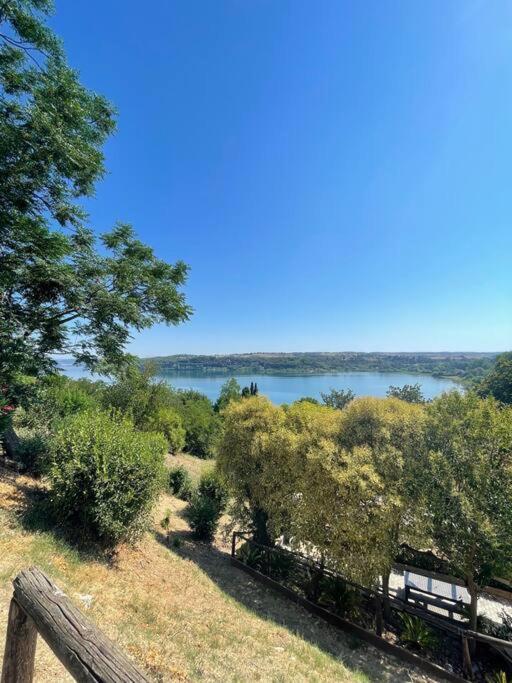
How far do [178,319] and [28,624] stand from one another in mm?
9541

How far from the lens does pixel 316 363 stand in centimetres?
15775

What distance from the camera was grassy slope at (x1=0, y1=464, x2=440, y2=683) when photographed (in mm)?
4356

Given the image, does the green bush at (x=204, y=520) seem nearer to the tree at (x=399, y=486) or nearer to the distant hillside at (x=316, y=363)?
the tree at (x=399, y=486)

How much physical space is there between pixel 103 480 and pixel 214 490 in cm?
792

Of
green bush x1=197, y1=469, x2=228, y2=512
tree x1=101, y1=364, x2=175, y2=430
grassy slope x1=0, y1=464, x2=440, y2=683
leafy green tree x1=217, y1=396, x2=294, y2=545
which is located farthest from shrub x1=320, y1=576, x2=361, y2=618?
tree x1=101, y1=364, x2=175, y2=430

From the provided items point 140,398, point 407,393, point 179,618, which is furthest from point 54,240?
point 407,393

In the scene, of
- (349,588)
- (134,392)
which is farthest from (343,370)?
(349,588)

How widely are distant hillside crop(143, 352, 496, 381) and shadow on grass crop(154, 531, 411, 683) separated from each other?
414 ft

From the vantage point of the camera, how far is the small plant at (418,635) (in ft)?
24.4

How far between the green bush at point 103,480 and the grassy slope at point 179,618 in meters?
0.62

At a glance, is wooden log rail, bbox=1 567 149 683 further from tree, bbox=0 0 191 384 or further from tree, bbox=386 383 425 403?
tree, bbox=386 383 425 403

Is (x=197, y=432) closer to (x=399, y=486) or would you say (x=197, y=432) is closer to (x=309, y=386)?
(x=399, y=486)

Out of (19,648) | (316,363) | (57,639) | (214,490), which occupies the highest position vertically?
(57,639)

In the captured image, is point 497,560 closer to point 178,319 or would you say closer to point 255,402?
point 255,402
